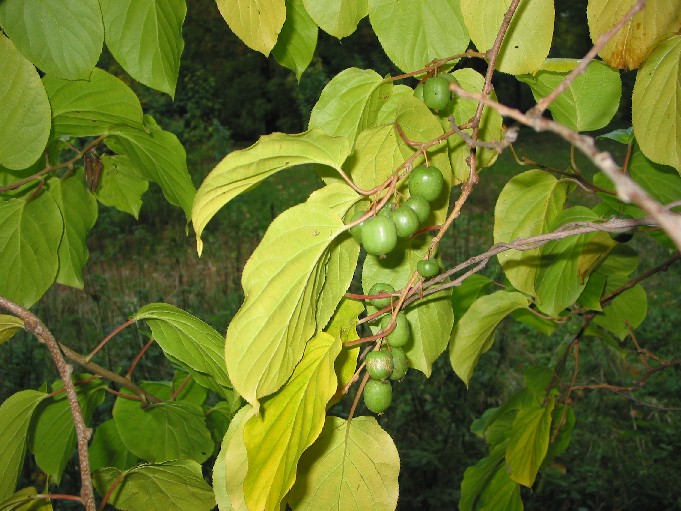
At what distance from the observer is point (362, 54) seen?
8883 millimetres

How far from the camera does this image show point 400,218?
0.81 m

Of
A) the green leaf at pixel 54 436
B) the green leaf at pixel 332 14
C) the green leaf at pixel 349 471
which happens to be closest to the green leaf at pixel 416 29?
the green leaf at pixel 332 14

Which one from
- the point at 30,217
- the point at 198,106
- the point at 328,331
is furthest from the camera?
the point at 198,106

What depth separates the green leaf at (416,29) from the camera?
104 cm

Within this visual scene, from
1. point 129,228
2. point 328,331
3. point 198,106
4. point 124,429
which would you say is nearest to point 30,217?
point 124,429

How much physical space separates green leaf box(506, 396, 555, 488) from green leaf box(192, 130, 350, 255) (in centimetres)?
115

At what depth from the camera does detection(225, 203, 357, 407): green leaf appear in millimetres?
697

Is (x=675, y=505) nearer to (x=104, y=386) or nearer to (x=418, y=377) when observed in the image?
(x=418, y=377)

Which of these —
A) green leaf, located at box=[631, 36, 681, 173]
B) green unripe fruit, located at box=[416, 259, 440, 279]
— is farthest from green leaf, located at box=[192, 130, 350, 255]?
green leaf, located at box=[631, 36, 681, 173]

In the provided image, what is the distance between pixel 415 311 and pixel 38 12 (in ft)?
2.52

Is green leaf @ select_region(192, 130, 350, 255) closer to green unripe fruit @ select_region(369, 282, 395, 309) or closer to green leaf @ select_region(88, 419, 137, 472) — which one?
→ green unripe fruit @ select_region(369, 282, 395, 309)

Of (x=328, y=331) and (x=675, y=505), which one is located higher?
(x=328, y=331)

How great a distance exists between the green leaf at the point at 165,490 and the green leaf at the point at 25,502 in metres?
0.13

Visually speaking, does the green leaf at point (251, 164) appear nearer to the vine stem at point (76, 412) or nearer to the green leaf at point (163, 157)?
the vine stem at point (76, 412)
